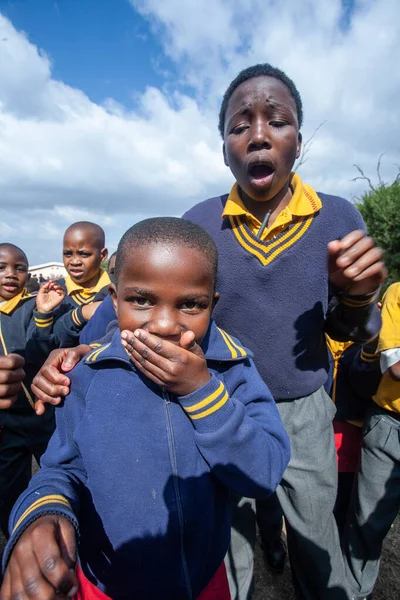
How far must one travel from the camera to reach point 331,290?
1.67 meters

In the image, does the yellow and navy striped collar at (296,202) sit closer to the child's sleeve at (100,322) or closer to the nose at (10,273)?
the child's sleeve at (100,322)

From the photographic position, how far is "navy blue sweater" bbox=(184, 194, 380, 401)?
1.60 metres

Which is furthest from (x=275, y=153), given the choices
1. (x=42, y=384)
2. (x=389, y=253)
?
(x=389, y=253)

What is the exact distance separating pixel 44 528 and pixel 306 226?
1465mm

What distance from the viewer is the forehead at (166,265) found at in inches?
45.7

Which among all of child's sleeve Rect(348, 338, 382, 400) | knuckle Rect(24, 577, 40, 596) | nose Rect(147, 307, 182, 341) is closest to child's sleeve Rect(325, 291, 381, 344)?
child's sleeve Rect(348, 338, 382, 400)

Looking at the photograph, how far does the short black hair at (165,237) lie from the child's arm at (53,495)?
48cm

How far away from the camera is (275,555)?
94.9 inches

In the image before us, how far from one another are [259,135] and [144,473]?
1383 millimetres

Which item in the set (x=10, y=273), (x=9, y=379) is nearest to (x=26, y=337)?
(x=10, y=273)

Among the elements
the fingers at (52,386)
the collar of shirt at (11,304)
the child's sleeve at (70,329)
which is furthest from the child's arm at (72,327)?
the fingers at (52,386)

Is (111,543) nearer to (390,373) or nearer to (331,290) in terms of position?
(331,290)

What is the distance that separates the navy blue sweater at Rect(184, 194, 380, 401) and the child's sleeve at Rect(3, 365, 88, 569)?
778 millimetres

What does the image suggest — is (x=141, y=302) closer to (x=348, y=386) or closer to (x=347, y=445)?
(x=348, y=386)
